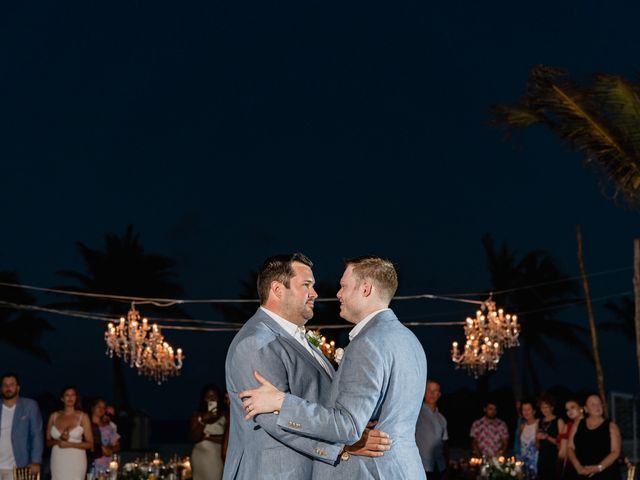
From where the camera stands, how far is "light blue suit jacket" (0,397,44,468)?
1066 centimetres

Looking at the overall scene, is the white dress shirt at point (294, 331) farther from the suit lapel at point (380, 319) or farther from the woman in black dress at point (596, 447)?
the woman in black dress at point (596, 447)

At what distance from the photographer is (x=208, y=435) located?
41.8 ft

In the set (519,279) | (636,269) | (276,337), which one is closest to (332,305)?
(519,279)

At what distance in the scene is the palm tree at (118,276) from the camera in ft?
131

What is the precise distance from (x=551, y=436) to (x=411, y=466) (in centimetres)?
814

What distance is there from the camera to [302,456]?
4.79m

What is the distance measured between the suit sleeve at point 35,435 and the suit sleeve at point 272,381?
6533 mm

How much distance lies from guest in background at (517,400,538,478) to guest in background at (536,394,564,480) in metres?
0.78

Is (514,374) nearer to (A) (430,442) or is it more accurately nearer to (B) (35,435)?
(A) (430,442)

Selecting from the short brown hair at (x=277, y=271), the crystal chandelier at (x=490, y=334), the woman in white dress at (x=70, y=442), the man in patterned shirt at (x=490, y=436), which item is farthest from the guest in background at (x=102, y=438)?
the crystal chandelier at (x=490, y=334)

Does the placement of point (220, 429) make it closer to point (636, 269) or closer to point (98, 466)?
point (98, 466)

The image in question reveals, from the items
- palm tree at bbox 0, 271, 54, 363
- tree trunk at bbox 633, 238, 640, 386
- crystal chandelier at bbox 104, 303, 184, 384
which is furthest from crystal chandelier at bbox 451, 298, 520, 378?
Result: palm tree at bbox 0, 271, 54, 363

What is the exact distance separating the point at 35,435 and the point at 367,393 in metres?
7.17

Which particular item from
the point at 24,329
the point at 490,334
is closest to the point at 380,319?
the point at 490,334
